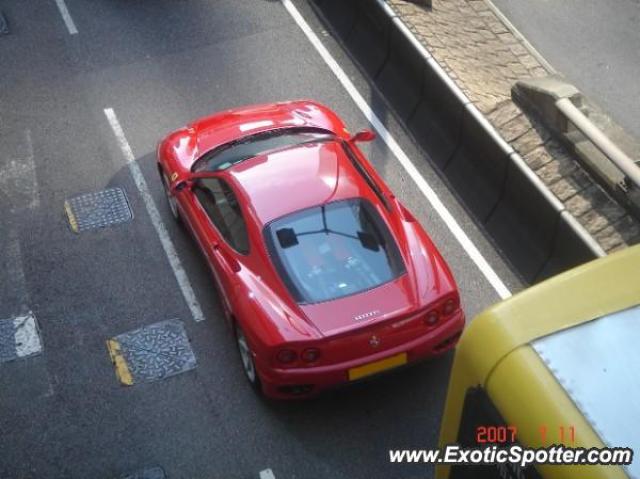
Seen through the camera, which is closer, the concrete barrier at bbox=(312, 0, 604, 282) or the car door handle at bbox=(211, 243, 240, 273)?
the car door handle at bbox=(211, 243, 240, 273)

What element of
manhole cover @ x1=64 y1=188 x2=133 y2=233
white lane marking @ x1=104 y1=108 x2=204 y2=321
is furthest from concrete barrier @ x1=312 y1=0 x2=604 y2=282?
manhole cover @ x1=64 y1=188 x2=133 y2=233

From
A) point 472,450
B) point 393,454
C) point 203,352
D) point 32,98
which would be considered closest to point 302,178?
point 203,352

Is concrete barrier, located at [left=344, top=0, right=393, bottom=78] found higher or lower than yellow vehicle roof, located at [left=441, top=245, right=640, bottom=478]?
lower

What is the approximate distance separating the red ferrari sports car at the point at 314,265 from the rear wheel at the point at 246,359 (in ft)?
0.06

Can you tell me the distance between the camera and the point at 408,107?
403 inches

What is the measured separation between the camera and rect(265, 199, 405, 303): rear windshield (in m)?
6.91

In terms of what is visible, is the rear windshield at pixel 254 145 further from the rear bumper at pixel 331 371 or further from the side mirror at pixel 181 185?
the rear bumper at pixel 331 371

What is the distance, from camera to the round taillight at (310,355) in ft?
21.9

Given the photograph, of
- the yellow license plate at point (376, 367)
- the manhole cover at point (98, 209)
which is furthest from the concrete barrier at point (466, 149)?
the manhole cover at point (98, 209)

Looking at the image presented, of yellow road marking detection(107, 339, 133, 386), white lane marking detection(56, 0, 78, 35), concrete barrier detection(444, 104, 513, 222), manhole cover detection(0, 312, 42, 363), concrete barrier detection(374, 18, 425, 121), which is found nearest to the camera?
yellow road marking detection(107, 339, 133, 386)

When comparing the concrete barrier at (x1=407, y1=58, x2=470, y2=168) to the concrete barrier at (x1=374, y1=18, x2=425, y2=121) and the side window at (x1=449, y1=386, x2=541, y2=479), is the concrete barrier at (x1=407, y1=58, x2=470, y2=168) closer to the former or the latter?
the concrete barrier at (x1=374, y1=18, x2=425, y2=121)

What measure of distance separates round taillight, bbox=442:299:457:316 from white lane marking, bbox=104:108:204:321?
235 cm

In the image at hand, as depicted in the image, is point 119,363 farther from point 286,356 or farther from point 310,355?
point 310,355

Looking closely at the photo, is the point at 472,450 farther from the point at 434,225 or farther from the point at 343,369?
the point at 434,225
